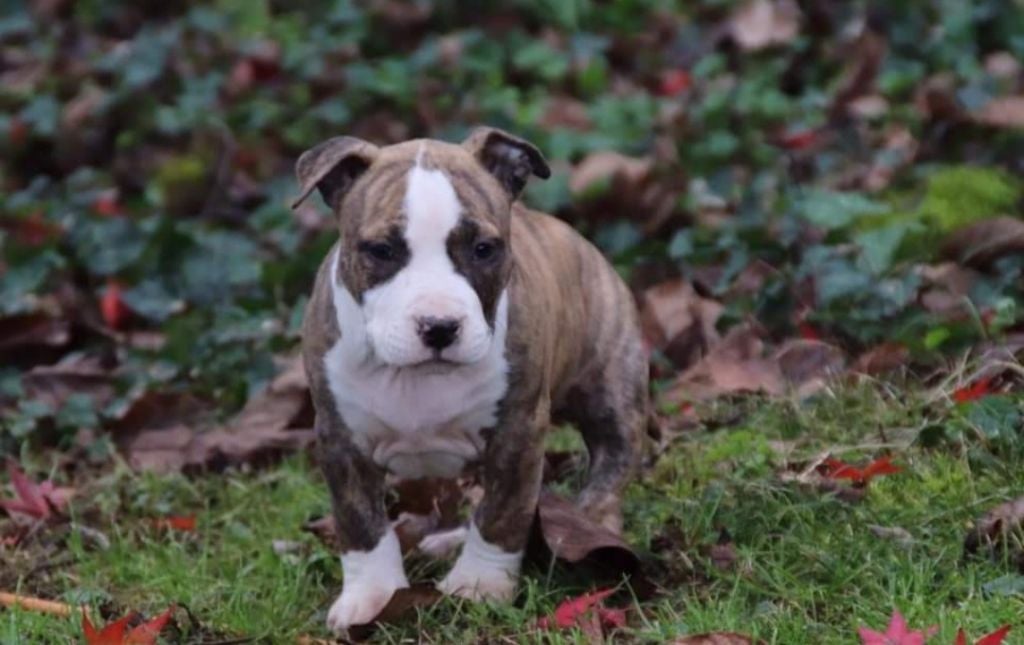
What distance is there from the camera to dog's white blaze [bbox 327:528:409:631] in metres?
4.78

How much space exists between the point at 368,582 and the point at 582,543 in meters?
0.52

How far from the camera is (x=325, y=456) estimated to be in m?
4.87

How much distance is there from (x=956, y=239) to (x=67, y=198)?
409 cm

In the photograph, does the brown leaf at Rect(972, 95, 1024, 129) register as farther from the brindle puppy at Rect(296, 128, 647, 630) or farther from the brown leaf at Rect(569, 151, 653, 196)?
the brindle puppy at Rect(296, 128, 647, 630)

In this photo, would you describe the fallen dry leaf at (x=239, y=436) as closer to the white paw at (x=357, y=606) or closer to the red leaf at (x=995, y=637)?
the white paw at (x=357, y=606)

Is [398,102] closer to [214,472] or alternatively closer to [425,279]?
[214,472]

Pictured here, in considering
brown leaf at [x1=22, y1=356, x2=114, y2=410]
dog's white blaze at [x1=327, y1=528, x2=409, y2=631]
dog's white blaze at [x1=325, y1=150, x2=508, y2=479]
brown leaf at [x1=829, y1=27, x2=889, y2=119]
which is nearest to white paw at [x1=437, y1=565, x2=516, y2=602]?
dog's white blaze at [x1=327, y1=528, x2=409, y2=631]

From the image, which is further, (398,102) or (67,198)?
(398,102)

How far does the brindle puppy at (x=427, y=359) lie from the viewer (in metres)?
4.49

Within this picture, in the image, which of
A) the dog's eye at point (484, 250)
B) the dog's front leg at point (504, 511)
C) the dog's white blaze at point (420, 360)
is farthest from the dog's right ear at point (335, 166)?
the dog's front leg at point (504, 511)

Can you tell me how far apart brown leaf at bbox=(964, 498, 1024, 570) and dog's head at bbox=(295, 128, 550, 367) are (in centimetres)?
120

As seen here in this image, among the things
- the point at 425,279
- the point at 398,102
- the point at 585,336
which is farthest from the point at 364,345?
the point at 398,102

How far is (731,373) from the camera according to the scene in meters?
6.16

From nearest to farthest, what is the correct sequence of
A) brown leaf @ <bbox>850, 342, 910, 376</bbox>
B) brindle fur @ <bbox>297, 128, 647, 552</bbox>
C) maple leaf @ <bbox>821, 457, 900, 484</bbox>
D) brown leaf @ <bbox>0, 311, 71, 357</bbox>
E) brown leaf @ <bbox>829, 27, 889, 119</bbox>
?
1. brindle fur @ <bbox>297, 128, 647, 552</bbox>
2. maple leaf @ <bbox>821, 457, 900, 484</bbox>
3. brown leaf @ <bbox>850, 342, 910, 376</bbox>
4. brown leaf @ <bbox>0, 311, 71, 357</bbox>
5. brown leaf @ <bbox>829, 27, 889, 119</bbox>
